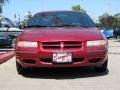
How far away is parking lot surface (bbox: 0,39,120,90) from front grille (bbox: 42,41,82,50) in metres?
0.63

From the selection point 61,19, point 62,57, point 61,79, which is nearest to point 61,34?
point 62,57

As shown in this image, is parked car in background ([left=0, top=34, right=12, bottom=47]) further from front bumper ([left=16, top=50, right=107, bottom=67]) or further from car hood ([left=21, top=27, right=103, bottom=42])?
front bumper ([left=16, top=50, right=107, bottom=67])

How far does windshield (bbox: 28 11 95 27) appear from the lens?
9.54 m

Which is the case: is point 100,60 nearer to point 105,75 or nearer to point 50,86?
point 105,75

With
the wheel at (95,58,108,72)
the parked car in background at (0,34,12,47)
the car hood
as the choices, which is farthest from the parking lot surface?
the parked car in background at (0,34,12,47)

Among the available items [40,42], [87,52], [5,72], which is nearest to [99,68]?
[87,52]

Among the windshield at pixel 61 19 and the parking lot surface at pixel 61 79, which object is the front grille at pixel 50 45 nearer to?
the parking lot surface at pixel 61 79

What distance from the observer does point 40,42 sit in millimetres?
8172

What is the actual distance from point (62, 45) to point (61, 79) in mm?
683

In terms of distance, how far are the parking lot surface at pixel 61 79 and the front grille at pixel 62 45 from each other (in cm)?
63

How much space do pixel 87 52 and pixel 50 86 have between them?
3.83 feet

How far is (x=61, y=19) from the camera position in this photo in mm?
9758

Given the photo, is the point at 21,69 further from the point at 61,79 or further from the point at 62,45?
the point at 62,45

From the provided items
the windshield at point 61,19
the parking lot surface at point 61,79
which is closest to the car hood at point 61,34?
the windshield at point 61,19
